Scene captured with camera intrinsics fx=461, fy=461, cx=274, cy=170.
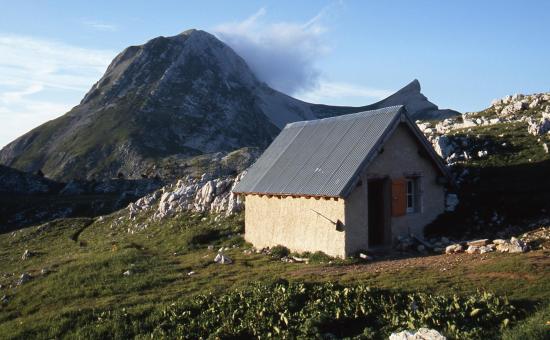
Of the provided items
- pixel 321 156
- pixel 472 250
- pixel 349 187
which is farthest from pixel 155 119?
pixel 472 250

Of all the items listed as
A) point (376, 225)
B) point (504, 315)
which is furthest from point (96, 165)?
point (504, 315)

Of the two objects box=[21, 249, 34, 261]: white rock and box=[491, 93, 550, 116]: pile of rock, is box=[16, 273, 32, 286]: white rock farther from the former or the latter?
box=[491, 93, 550, 116]: pile of rock

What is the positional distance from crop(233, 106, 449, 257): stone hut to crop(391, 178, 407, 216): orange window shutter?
0.05m

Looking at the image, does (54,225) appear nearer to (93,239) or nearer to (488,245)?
(93,239)

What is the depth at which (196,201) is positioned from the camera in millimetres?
33844

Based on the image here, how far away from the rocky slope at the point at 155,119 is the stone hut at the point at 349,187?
95371mm

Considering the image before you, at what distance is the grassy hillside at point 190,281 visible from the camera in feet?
42.6

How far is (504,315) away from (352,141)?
38.4ft

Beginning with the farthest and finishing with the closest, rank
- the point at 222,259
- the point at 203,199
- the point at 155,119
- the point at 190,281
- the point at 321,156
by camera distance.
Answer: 1. the point at 155,119
2. the point at 203,199
3. the point at 321,156
4. the point at 222,259
5. the point at 190,281

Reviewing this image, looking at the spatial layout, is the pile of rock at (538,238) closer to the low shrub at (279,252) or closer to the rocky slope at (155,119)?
the low shrub at (279,252)

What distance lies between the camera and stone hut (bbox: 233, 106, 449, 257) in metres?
19.8

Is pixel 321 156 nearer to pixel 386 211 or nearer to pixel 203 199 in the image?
pixel 386 211

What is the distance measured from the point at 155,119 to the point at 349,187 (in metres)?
139

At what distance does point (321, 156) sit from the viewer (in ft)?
72.7
